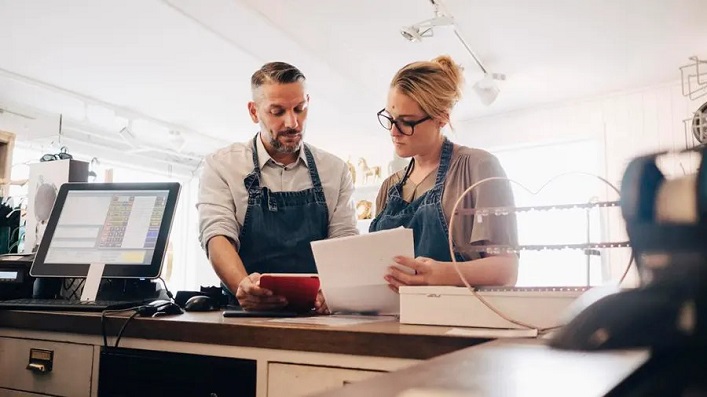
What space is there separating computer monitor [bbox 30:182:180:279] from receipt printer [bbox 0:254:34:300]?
118 millimetres

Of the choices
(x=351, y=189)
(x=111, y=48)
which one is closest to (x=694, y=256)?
(x=351, y=189)

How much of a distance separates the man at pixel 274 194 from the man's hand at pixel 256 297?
254mm

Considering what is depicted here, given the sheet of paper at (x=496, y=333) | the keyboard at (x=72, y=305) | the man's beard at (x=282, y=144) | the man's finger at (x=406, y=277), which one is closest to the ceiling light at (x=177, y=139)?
the man's beard at (x=282, y=144)

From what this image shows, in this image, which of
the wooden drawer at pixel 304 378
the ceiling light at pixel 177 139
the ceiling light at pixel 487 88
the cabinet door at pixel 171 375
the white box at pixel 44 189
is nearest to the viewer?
the wooden drawer at pixel 304 378

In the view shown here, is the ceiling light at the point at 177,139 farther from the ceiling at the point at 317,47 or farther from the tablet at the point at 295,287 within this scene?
the tablet at the point at 295,287

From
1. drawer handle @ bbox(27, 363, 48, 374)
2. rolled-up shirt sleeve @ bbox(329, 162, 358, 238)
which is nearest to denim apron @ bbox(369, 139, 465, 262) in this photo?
rolled-up shirt sleeve @ bbox(329, 162, 358, 238)

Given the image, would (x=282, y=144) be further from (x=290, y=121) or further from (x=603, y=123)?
(x=603, y=123)

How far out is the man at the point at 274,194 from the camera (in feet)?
5.58

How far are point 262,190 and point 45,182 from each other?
2.84ft

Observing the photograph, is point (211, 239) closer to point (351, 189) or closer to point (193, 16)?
point (351, 189)

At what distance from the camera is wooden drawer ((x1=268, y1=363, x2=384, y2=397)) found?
93 cm

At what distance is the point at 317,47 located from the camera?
4039mm

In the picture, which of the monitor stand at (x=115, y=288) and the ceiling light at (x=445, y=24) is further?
Answer: the ceiling light at (x=445, y=24)

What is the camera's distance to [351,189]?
1.89 meters
